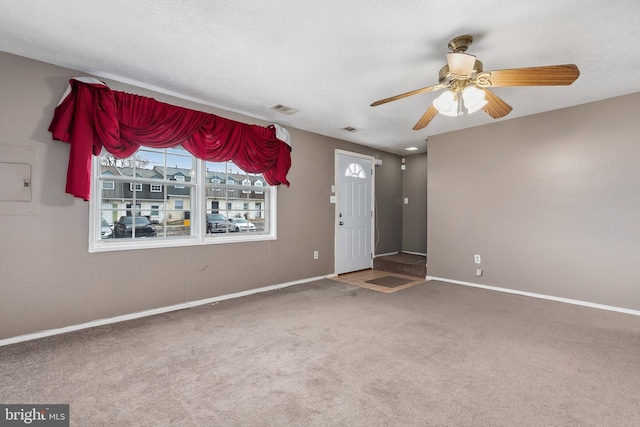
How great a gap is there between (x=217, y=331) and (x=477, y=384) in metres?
2.13

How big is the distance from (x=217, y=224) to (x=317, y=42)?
2.51 metres

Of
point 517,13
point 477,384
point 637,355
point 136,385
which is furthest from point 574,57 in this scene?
point 136,385

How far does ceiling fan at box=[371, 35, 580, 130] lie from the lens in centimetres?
204

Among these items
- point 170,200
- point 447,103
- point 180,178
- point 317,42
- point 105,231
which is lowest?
point 105,231

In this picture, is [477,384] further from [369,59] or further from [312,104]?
[312,104]

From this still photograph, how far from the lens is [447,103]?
8.47ft

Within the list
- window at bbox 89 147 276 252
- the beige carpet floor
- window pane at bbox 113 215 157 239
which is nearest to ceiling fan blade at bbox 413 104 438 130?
the beige carpet floor

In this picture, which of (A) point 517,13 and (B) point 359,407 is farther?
(A) point 517,13

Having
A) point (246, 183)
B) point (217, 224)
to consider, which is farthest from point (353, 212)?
point (217, 224)

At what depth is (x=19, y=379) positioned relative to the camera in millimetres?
2016

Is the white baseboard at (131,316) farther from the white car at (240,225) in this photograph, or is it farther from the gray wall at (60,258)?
the white car at (240,225)

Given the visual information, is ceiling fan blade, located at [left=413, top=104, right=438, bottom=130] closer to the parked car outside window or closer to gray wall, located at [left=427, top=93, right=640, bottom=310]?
gray wall, located at [left=427, top=93, right=640, bottom=310]

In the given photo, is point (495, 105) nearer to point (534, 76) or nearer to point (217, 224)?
point (534, 76)

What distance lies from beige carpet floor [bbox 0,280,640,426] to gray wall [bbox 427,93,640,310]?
57 centimetres
